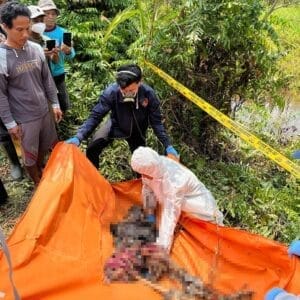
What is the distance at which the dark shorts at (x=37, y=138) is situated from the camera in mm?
3146

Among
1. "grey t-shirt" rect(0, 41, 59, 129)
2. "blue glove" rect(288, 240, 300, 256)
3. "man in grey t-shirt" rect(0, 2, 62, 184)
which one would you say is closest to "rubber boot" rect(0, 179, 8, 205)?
"man in grey t-shirt" rect(0, 2, 62, 184)

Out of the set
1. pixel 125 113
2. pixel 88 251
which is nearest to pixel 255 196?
pixel 125 113

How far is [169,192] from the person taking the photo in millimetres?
2826

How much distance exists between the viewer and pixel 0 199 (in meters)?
3.50

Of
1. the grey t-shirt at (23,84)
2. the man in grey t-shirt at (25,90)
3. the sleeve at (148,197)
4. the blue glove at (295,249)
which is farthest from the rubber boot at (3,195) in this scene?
the blue glove at (295,249)

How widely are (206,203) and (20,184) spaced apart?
174 cm

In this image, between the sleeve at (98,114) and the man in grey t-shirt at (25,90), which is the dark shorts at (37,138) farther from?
the sleeve at (98,114)

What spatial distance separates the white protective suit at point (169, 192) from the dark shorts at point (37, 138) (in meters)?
0.87

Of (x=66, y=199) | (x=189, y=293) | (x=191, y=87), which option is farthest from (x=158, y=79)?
(x=189, y=293)

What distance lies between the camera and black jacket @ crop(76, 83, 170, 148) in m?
3.19

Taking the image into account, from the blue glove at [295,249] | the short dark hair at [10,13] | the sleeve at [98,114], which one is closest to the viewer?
the blue glove at [295,249]

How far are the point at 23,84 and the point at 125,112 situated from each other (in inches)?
30.3

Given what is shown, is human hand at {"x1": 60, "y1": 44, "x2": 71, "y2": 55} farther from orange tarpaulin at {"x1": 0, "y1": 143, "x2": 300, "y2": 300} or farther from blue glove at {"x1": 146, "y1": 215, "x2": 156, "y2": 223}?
blue glove at {"x1": 146, "y1": 215, "x2": 156, "y2": 223}

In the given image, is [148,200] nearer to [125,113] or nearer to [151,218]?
[151,218]
